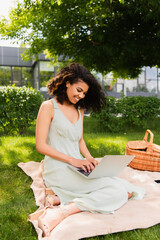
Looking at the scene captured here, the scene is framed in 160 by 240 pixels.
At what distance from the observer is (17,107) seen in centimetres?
692

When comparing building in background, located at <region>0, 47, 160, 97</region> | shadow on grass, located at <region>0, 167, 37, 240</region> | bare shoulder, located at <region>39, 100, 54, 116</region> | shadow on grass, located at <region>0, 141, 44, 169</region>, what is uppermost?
building in background, located at <region>0, 47, 160, 97</region>

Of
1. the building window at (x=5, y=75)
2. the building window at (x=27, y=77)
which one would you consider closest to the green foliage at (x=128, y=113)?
the building window at (x=27, y=77)

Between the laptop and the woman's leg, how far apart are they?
353 mm

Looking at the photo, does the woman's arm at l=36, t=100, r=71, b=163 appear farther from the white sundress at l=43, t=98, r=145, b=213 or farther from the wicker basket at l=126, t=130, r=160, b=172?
the wicker basket at l=126, t=130, r=160, b=172

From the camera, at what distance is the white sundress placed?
7.91 feet

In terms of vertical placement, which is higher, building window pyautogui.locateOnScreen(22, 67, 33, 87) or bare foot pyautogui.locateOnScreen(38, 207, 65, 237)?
building window pyautogui.locateOnScreen(22, 67, 33, 87)

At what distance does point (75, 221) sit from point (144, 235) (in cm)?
65

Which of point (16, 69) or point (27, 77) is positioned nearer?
point (16, 69)

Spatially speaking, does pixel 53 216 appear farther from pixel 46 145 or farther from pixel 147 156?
pixel 147 156

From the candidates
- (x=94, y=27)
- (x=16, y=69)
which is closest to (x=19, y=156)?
(x=94, y=27)

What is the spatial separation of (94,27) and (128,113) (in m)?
3.58

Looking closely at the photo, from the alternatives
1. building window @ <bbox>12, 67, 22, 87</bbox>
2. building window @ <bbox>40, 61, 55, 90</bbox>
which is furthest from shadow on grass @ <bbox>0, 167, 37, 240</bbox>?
building window @ <bbox>12, 67, 22, 87</bbox>

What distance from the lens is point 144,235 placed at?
2.16 metres

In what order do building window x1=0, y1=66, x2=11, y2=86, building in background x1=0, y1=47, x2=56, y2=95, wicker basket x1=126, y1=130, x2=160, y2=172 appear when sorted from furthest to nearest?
1. building window x1=0, y1=66, x2=11, y2=86
2. building in background x1=0, y1=47, x2=56, y2=95
3. wicker basket x1=126, y1=130, x2=160, y2=172
